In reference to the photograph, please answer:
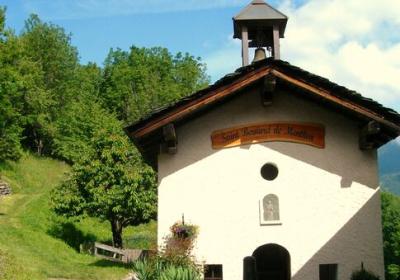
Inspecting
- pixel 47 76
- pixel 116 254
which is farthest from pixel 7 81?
pixel 47 76

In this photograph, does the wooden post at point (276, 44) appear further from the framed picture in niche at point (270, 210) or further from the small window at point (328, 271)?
the small window at point (328, 271)

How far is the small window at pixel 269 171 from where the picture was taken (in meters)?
12.3

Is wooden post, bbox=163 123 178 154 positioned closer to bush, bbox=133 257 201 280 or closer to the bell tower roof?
bush, bbox=133 257 201 280

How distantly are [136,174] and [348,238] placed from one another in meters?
14.7

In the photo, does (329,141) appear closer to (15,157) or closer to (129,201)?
(129,201)

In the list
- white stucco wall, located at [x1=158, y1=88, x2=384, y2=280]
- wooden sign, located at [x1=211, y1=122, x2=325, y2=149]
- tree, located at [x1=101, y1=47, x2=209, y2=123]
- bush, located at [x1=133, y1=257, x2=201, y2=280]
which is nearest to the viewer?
bush, located at [x1=133, y1=257, x2=201, y2=280]

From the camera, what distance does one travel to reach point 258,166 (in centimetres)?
1223

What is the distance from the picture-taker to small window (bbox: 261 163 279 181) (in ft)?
40.5

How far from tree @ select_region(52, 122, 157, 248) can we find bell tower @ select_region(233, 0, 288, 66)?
1232cm

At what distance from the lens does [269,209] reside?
12.0m

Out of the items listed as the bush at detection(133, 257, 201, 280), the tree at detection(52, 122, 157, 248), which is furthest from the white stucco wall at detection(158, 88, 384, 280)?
the tree at detection(52, 122, 157, 248)

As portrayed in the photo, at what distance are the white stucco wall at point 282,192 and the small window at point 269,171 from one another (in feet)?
0.49

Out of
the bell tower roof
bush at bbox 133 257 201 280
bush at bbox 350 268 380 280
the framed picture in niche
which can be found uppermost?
the bell tower roof

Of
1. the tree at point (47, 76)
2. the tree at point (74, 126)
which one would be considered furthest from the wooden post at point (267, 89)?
the tree at point (47, 76)
